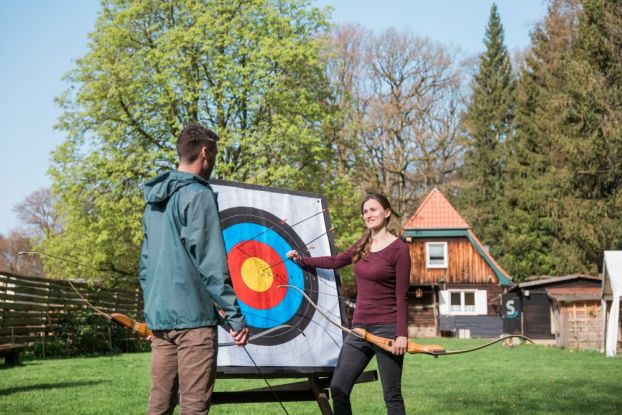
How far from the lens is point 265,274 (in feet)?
20.3

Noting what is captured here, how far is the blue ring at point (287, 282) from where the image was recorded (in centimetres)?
604

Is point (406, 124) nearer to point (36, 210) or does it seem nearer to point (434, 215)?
point (434, 215)

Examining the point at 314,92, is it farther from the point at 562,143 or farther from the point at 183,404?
the point at 183,404

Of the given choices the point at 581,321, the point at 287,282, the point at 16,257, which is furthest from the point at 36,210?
the point at 287,282

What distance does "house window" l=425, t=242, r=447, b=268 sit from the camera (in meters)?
41.1

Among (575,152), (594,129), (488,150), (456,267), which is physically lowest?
(456,267)

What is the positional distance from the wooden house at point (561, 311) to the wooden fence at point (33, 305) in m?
14.6

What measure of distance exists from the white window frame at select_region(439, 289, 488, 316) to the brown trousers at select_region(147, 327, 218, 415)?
122 feet

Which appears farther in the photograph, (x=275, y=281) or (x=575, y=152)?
(x=575, y=152)

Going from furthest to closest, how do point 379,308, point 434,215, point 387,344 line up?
point 434,215 < point 379,308 < point 387,344

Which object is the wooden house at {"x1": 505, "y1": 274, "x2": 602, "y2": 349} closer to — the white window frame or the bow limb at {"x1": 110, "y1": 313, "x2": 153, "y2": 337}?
the white window frame

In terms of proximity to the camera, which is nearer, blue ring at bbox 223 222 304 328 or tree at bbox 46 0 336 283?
A: blue ring at bbox 223 222 304 328

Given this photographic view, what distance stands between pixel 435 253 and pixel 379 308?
36.3m

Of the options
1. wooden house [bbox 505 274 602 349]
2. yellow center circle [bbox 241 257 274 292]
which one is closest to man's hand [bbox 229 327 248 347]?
yellow center circle [bbox 241 257 274 292]
